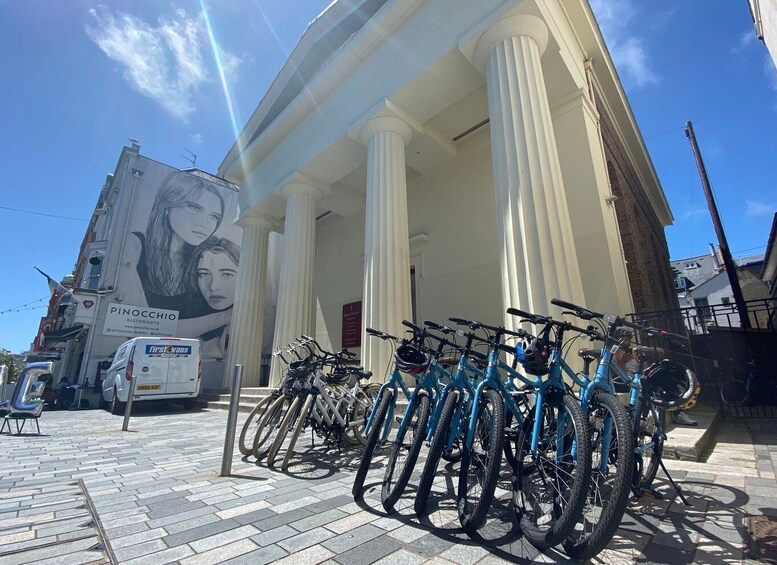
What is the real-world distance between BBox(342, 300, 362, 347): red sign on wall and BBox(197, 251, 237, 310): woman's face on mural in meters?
8.27

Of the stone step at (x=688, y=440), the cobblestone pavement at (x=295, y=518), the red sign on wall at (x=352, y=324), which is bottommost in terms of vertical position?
the cobblestone pavement at (x=295, y=518)

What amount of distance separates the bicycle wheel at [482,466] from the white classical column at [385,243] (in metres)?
4.45

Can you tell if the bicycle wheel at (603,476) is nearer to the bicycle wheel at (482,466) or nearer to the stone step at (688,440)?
the bicycle wheel at (482,466)

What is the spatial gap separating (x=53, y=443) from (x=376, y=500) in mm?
5591

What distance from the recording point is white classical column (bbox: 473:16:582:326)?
190 inches

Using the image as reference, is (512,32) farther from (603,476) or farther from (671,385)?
(603,476)

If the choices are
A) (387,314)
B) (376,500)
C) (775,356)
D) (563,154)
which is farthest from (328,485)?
(775,356)

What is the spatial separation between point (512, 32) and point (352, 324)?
358 inches

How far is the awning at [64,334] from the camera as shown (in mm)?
14715

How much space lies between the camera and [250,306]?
1183 centimetres

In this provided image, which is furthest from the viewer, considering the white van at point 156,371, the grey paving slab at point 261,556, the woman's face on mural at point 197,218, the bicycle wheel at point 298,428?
the woman's face on mural at point 197,218

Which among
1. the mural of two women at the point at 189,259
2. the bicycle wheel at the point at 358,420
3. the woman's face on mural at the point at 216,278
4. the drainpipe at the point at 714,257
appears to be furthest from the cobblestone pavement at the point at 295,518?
the drainpipe at the point at 714,257

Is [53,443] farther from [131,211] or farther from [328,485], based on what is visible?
[131,211]

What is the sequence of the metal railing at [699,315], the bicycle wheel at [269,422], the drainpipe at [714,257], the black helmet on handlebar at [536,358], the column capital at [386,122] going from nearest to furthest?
1. the black helmet on handlebar at [536,358]
2. the bicycle wheel at [269,422]
3. the metal railing at [699,315]
4. the column capital at [386,122]
5. the drainpipe at [714,257]
